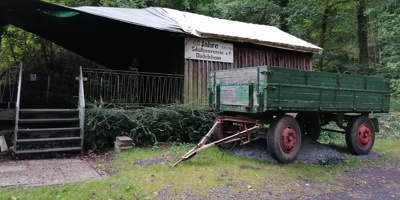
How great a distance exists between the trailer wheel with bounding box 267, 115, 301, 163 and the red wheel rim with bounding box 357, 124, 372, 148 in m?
2.36

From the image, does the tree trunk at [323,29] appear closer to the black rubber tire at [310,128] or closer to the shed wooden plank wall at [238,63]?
the shed wooden plank wall at [238,63]

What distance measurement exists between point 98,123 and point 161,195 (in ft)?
10.5

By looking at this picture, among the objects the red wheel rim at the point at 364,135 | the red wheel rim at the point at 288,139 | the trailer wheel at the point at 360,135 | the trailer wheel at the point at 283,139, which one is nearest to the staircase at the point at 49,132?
the trailer wheel at the point at 283,139

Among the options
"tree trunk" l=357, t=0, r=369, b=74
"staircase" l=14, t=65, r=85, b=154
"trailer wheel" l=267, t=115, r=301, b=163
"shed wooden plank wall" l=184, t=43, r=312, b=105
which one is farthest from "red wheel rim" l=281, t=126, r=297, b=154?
"tree trunk" l=357, t=0, r=369, b=74

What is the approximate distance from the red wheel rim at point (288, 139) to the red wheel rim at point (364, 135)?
2441 mm

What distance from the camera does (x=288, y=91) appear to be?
19.5ft

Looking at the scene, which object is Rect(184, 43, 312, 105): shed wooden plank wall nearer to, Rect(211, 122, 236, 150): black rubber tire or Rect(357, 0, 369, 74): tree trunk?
Rect(211, 122, 236, 150): black rubber tire

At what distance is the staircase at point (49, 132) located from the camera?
646 cm

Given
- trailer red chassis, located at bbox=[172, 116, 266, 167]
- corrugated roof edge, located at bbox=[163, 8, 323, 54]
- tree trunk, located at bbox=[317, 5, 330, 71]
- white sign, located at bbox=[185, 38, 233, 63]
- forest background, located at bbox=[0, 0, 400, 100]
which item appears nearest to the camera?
trailer red chassis, located at bbox=[172, 116, 266, 167]

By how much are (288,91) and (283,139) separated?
997 mm

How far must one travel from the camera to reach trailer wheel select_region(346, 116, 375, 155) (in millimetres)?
7586

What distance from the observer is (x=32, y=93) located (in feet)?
40.2

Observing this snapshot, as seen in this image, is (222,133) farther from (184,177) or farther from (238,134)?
(184,177)

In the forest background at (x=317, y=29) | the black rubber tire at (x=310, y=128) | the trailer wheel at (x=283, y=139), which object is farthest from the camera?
the forest background at (x=317, y=29)
